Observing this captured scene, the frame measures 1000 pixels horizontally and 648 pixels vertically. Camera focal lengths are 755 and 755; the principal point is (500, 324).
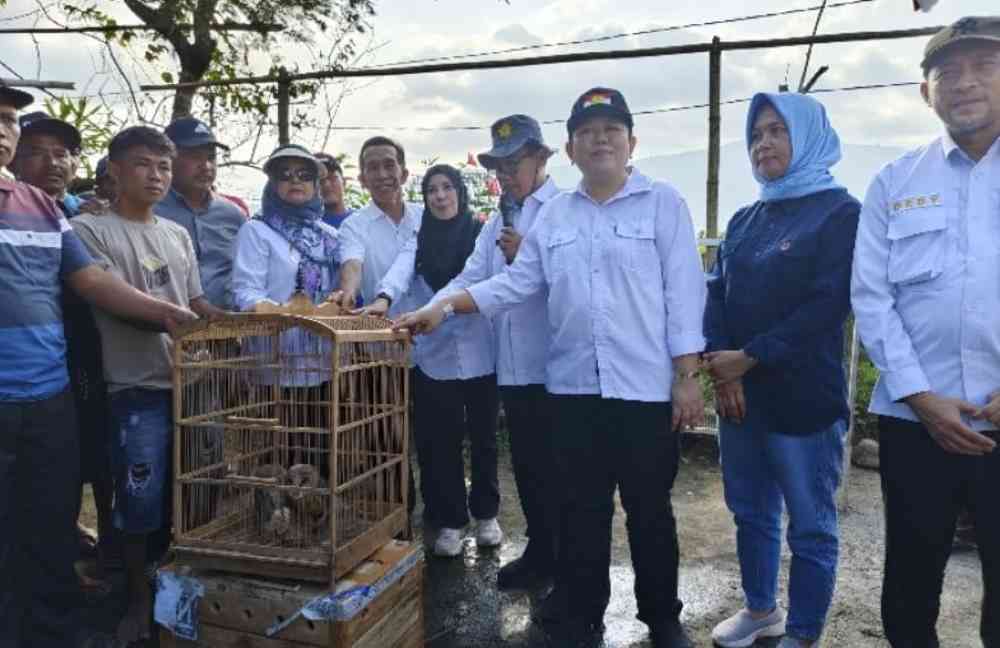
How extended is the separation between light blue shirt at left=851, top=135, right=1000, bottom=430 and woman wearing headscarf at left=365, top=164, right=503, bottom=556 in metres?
2.05

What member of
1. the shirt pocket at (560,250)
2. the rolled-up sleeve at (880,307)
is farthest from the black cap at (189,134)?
the rolled-up sleeve at (880,307)

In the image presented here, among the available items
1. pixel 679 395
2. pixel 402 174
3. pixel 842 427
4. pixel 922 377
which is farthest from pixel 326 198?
pixel 922 377

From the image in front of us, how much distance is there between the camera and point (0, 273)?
8.78 feet

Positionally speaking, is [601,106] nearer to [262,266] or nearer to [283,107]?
[262,266]

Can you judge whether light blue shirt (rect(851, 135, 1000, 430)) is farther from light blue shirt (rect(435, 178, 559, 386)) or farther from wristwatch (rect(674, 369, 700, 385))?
light blue shirt (rect(435, 178, 559, 386))

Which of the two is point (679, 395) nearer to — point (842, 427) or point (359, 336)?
point (842, 427)

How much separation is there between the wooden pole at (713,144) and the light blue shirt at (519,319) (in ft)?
10.4

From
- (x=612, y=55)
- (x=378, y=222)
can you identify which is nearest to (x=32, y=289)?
(x=378, y=222)

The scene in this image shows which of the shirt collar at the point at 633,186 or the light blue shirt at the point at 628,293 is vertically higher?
the shirt collar at the point at 633,186

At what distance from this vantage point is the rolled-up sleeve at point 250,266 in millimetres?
3465

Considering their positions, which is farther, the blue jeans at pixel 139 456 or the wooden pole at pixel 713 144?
the wooden pole at pixel 713 144

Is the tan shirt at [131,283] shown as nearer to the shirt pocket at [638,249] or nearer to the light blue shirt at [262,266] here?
the light blue shirt at [262,266]

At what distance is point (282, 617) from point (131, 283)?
155 cm

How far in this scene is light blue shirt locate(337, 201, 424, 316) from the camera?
404 centimetres
